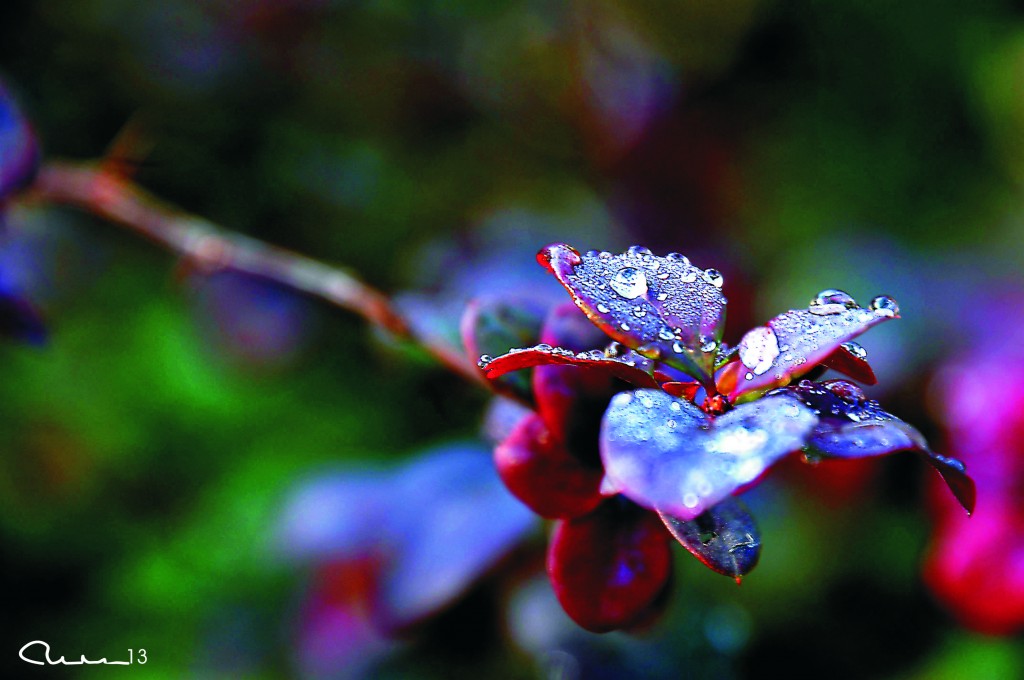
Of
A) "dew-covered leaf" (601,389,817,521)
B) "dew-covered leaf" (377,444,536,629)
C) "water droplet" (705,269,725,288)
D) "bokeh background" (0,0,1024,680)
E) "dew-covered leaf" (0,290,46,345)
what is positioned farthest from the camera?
"bokeh background" (0,0,1024,680)

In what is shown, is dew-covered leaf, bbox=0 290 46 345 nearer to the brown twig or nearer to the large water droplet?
the brown twig

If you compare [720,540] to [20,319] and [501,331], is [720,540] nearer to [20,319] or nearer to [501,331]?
[501,331]

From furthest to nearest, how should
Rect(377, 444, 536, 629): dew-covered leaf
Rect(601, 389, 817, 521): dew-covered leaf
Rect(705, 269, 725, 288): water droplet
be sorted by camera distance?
Rect(377, 444, 536, 629): dew-covered leaf < Rect(705, 269, 725, 288): water droplet < Rect(601, 389, 817, 521): dew-covered leaf

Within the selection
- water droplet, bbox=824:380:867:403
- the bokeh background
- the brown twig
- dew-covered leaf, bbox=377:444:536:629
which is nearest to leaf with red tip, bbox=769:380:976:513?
water droplet, bbox=824:380:867:403

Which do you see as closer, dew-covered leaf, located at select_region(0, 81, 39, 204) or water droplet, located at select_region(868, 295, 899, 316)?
water droplet, located at select_region(868, 295, 899, 316)

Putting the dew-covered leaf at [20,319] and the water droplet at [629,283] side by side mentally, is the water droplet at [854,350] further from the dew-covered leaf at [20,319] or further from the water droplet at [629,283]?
the dew-covered leaf at [20,319]

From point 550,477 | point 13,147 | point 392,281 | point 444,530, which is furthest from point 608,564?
point 392,281

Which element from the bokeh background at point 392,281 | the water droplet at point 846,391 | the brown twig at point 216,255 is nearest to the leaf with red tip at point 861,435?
the water droplet at point 846,391
